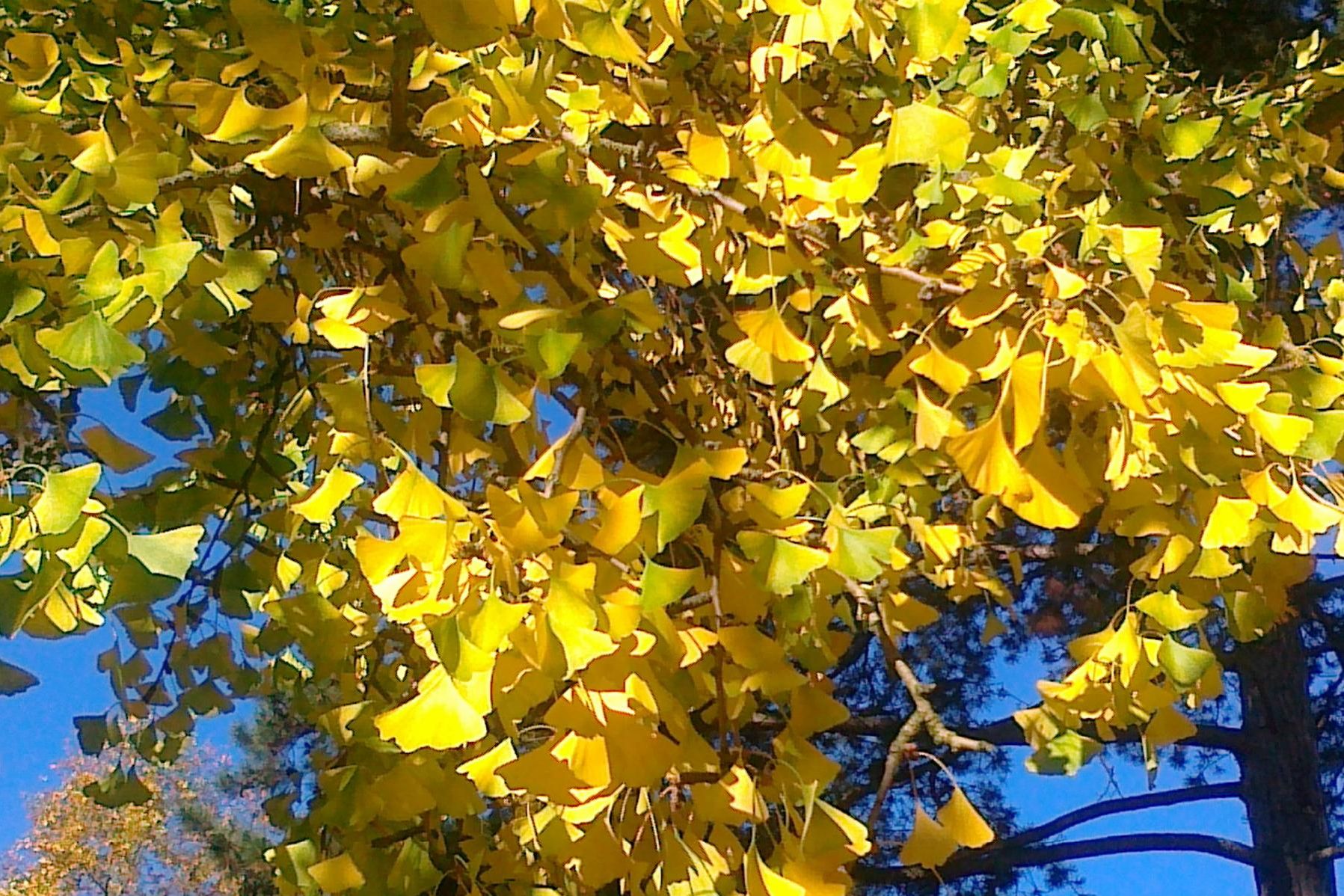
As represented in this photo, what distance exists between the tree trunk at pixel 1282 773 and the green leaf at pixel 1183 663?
0.89m

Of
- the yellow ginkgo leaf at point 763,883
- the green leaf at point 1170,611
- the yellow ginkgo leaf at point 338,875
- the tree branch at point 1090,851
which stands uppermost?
the tree branch at point 1090,851

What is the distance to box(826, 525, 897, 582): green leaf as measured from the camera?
0.43 metres

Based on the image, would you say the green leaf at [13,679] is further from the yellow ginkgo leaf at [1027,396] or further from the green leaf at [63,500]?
the yellow ginkgo leaf at [1027,396]

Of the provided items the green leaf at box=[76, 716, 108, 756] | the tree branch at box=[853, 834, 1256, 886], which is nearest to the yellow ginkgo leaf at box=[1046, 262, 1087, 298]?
the green leaf at box=[76, 716, 108, 756]

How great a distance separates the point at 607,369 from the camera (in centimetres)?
65

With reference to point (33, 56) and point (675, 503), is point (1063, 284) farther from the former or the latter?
point (33, 56)

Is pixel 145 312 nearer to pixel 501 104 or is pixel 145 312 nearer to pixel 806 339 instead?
pixel 501 104

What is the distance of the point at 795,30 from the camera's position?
0.42m

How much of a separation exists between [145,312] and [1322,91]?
0.73 m

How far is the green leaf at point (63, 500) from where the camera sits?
35 cm

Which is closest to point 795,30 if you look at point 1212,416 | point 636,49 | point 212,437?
point 636,49

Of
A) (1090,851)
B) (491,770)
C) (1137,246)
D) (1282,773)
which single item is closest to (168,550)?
(491,770)

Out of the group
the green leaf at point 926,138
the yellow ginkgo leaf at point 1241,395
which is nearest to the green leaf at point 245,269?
the green leaf at point 926,138

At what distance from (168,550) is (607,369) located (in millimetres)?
319
